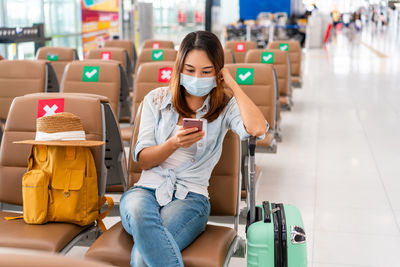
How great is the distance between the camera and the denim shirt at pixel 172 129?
2.16m

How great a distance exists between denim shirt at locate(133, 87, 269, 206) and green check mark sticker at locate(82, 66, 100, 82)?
190 centimetres

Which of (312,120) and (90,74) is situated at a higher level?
(90,74)

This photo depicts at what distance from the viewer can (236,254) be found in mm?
2217

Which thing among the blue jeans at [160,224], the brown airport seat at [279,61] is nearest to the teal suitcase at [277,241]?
the blue jeans at [160,224]

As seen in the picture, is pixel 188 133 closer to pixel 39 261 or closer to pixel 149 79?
pixel 39 261

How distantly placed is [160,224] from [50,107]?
0.79 metres

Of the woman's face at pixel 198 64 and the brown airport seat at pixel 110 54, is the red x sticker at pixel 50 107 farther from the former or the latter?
the brown airport seat at pixel 110 54

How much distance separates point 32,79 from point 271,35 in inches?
514

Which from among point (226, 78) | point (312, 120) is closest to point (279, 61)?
point (312, 120)

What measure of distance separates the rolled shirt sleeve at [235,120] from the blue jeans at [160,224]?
0.29 metres

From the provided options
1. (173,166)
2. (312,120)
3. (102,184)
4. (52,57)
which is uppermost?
(52,57)

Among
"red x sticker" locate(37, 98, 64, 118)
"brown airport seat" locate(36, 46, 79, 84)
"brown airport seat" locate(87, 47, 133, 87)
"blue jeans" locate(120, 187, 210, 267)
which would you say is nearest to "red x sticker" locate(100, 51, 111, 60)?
"brown airport seat" locate(87, 47, 133, 87)

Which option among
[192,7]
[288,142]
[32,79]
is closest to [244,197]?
[32,79]

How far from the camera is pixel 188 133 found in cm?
204
